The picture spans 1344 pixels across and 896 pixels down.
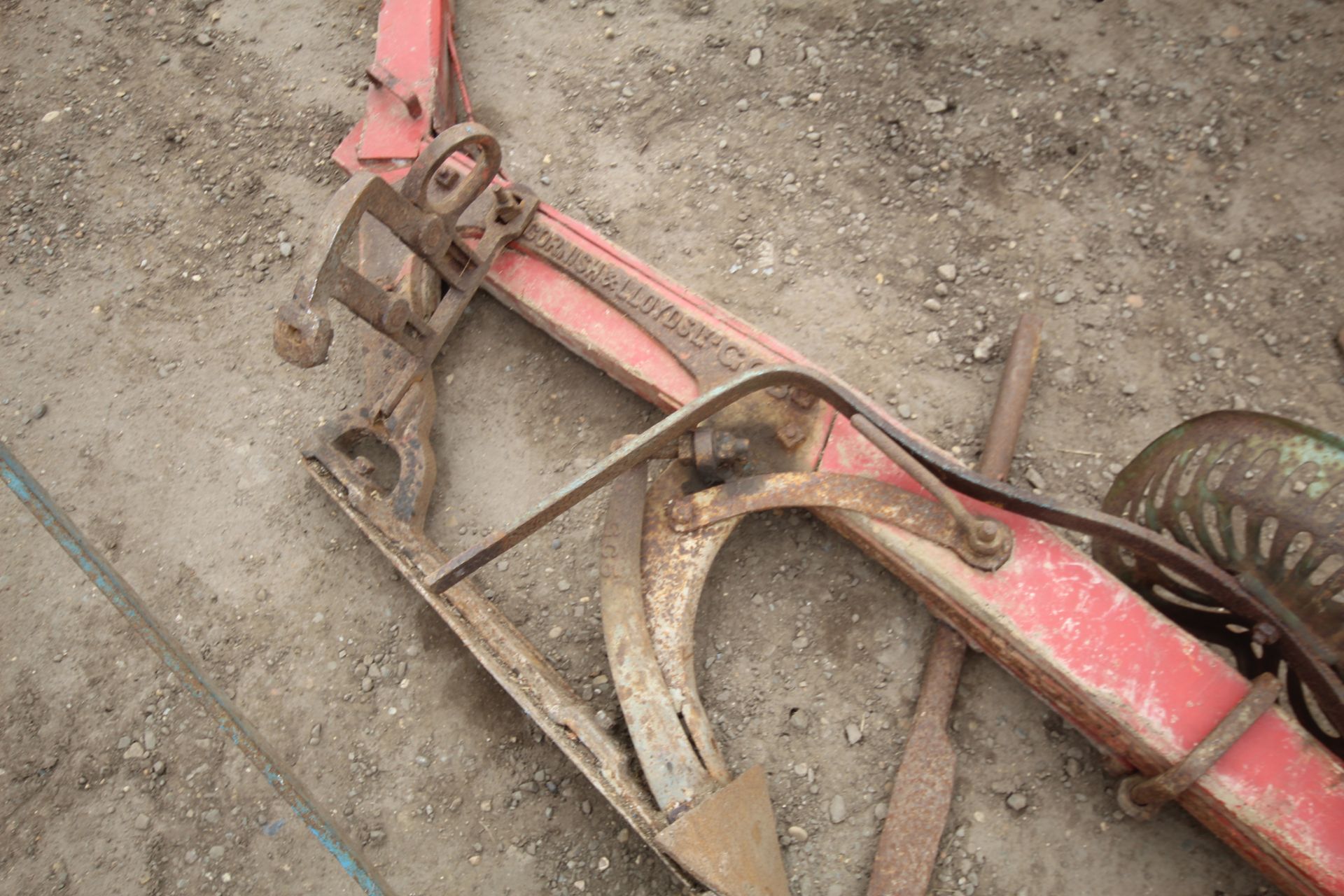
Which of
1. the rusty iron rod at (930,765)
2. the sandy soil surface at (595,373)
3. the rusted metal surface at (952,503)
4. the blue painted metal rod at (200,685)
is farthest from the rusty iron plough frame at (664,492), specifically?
the blue painted metal rod at (200,685)

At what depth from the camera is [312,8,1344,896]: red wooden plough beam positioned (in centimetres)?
190

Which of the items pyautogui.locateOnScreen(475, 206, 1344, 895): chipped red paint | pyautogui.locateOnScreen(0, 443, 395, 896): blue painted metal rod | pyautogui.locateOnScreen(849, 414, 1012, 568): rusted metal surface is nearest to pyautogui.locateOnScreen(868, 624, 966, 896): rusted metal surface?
pyautogui.locateOnScreen(475, 206, 1344, 895): chipped red paint

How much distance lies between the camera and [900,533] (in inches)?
87.2

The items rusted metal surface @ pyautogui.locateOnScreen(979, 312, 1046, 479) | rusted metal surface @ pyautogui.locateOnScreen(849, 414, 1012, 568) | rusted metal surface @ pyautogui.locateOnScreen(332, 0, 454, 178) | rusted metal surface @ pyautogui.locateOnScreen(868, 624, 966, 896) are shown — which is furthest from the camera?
rusted metal surface @ pyautogui.locateOnScreen(332, 0, 454, 178)

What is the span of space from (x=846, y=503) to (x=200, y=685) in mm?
1492

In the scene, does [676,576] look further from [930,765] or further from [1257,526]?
[1257,526]

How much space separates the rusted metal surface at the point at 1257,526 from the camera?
189cm

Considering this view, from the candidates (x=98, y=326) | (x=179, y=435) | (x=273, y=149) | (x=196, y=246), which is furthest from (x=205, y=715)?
(x=273, y=149)

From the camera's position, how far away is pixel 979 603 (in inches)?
83.7

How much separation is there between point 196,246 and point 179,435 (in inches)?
29.2

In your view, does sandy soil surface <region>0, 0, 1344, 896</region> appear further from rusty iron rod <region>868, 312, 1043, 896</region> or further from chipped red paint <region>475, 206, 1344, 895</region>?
chipped red paint <region>475, 206, 1344, 895</region>

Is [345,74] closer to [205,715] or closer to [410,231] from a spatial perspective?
[410,231]

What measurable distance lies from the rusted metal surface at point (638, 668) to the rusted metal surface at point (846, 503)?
0.52ft

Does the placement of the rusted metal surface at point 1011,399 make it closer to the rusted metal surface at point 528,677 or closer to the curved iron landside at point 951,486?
the curved iron landside at point 951,486
